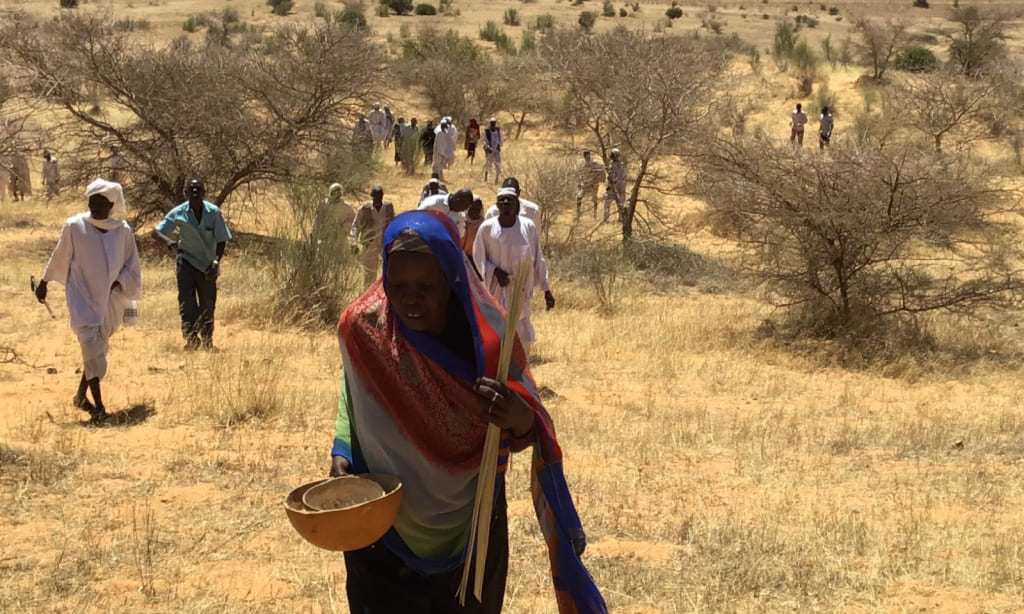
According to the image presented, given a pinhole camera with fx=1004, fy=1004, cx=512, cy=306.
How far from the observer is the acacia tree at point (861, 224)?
941 cm

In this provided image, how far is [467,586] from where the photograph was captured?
2.71m

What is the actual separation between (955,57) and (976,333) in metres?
24.2

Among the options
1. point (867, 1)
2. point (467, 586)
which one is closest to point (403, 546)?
point (467, 586)

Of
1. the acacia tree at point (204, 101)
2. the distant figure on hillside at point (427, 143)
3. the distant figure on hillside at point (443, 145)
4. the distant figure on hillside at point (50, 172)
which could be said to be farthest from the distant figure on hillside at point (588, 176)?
the distant figure on hillside at point (427, 143)

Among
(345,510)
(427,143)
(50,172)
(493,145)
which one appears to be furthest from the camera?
(427,143)

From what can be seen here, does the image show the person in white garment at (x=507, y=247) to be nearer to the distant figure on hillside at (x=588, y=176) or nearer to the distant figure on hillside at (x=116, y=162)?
the distant figure on hillside at (x=588, y=176)

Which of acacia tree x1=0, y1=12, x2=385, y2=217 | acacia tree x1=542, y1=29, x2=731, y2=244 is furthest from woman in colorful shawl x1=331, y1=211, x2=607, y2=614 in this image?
acacia tree x1=0, y1=12, x2=385, y2=217

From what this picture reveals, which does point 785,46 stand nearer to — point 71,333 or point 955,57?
point 955,57

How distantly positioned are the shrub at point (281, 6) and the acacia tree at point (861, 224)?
4713cm

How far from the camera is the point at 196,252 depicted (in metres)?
8.48

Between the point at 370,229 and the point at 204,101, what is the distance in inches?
205

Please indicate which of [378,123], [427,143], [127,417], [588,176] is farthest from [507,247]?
[378,123]

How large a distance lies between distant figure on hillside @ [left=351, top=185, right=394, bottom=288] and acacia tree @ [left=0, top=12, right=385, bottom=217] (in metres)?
4.79

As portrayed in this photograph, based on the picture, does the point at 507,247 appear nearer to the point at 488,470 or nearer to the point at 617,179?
the point at 488,470
